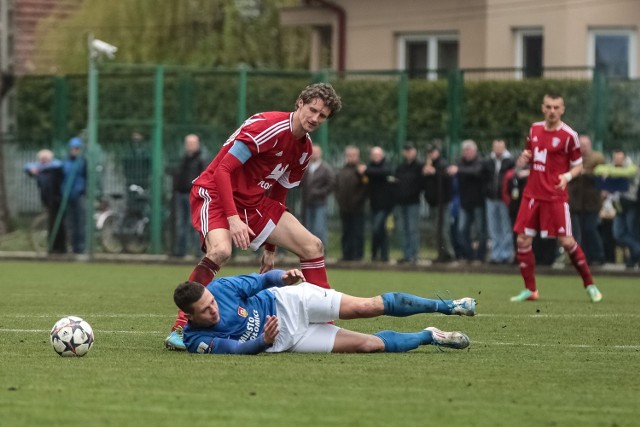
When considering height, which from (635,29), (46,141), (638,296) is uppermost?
(635,29)

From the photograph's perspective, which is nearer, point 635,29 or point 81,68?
point 635,29

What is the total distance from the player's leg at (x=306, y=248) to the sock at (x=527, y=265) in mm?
5905

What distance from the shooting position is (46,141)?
1151 inches

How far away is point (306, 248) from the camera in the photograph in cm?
1173

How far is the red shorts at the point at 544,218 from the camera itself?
667 inches

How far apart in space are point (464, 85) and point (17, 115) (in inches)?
514

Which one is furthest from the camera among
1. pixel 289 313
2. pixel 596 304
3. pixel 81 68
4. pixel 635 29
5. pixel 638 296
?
pixel 81 68

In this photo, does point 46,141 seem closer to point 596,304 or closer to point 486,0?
point 486,0

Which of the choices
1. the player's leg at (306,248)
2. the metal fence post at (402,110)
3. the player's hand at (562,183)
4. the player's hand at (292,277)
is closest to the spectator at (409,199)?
the metal fence post at (402,110)

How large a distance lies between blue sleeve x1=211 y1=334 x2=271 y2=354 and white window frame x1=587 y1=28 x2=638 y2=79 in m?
23.8

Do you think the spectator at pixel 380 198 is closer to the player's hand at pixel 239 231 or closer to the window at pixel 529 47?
the window at pixel 529 47

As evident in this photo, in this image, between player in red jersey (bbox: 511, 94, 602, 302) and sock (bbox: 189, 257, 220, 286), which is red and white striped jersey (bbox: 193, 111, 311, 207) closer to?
sock (bbox: 189, 257, 220, 286)

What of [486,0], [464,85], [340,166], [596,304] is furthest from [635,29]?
[596,304]

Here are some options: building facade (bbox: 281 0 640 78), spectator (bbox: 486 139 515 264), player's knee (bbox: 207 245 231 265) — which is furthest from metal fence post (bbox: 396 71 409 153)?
player's knee (bbox: 207 245 231 265)
